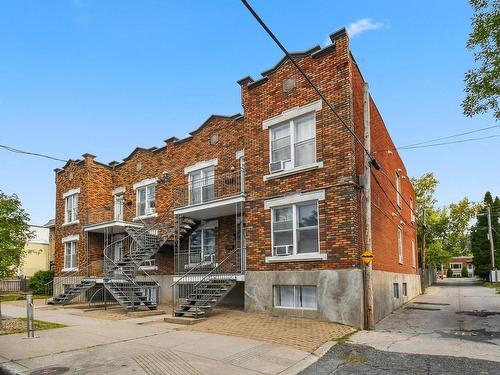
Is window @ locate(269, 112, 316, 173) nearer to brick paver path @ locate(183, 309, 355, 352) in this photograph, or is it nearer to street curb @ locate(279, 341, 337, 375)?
brick paver path @ locate(183, 309, 355, 352)

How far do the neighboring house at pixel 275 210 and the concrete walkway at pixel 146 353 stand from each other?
342 cm

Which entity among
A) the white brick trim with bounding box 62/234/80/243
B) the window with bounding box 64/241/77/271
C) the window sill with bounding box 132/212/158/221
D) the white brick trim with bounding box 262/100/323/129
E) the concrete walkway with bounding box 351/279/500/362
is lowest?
the concrete walkway with bounding box 351/279/500/362

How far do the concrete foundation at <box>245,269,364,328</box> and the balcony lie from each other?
3.04 meters

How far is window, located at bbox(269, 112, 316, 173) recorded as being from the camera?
14.8 meters

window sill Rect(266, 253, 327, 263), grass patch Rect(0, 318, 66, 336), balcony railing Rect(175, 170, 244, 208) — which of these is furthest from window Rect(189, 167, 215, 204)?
grass patch Rect(0, 318, 66, 336)

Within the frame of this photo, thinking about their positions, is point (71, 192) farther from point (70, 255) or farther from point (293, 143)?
point (293, 143)

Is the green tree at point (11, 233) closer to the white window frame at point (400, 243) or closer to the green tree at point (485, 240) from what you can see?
the white window frame at point (400, 243)

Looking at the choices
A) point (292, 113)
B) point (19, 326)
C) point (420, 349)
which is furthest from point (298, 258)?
point (19, 326)

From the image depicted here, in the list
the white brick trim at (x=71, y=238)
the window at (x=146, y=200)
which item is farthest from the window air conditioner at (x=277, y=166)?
the white brick trim at (x=71, y=238)

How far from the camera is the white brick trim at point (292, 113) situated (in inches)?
575

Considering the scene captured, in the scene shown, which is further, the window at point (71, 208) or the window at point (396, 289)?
the window at point (71, 208)

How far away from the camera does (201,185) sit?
20.2m

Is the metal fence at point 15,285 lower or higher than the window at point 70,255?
lower

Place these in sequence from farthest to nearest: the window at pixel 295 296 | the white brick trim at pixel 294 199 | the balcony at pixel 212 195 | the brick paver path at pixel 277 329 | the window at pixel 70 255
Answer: the window at pixel 70 255
the balcony at pixel 212 195
the white brick trim at pixel 294 199
the window at pixel 295 296
the brick paver path at pixel 277 329
